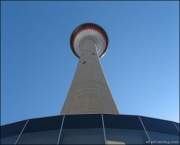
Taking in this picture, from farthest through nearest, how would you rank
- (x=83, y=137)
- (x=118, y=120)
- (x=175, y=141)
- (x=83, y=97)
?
(x=83, y=97) → (x=118, y=120) → (x=175, y=141) → (x=83, y=137)

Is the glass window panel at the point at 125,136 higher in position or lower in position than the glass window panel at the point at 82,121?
lower

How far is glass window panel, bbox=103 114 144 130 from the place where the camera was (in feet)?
34.5

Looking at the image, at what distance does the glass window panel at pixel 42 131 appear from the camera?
31.2 ft

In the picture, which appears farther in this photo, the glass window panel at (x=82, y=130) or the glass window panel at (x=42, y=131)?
the glass window panel at (x=42, y=131)

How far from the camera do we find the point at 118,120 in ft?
36.2

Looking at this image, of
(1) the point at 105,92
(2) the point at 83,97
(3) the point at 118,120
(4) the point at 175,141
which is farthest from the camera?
(1) the point at 105,92

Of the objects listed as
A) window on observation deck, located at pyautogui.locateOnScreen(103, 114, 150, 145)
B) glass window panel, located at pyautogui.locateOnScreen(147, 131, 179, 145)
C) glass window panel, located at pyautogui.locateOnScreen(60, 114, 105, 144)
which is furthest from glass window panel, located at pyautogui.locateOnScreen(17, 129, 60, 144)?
glass window panel, located at pyautogui.locateOnScreen(147, 131, 179, 145)

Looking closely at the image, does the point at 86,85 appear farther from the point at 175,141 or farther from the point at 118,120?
the point at 175,141

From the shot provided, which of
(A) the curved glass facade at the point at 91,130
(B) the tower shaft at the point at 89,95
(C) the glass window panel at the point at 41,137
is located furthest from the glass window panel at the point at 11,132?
(B) the tower shaft at the point at 89,95

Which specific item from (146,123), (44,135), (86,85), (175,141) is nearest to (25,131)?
(44,135)

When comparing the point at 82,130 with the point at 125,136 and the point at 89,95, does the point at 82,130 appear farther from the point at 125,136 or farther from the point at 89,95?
the point at 89,95

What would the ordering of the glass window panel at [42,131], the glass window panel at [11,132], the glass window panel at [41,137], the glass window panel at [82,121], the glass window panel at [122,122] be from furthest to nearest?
1. the glass window panel at [122,122]
2. the glass window panel at [82,121]
3. the glass window panel at [11,132]
4. the glass window panel at [42,131]
5. the glass window panel at [41,137]

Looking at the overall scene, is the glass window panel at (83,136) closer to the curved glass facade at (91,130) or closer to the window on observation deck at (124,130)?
the curved glass facade at (91,130)

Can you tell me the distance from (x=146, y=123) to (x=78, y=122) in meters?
3.65
